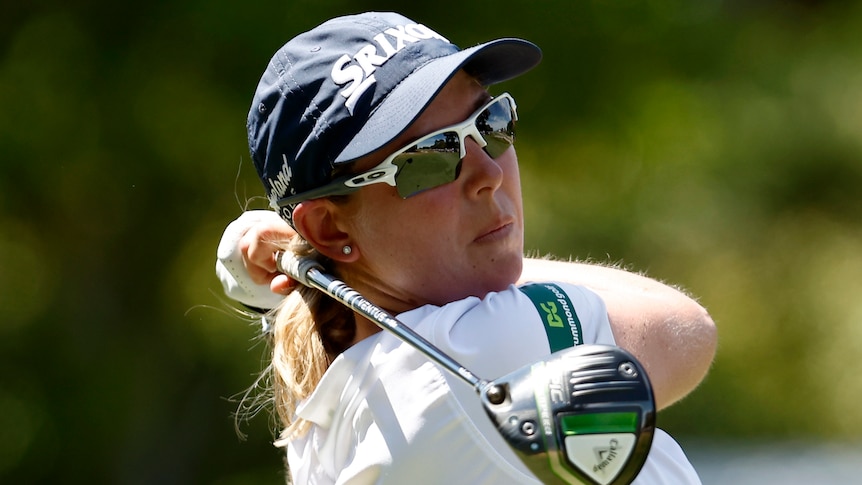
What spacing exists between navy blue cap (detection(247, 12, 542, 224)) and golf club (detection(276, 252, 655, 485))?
0.66 metres

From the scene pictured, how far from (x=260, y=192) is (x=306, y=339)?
14.6ft

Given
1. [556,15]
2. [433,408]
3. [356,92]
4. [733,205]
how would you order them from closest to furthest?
[433,408], [356,92], [556,15], [733,205]

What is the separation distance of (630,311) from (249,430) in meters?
5.98

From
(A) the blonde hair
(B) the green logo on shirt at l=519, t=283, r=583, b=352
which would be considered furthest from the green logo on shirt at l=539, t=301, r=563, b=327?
(A) the blonde hair

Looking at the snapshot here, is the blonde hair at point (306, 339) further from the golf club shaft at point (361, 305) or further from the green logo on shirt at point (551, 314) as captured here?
the green logo on shirt at point (551, 314)

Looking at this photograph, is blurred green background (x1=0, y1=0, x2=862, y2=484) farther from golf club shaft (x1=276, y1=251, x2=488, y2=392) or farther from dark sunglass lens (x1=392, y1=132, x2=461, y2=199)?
dark sunglass lens (x1=392, y1=132, x2=461, y2=199)

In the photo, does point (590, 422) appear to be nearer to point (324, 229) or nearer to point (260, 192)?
point (324, 229)

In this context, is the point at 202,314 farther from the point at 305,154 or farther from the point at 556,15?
the point at 305,154

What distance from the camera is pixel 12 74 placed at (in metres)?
7.45

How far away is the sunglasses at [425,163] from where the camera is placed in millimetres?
2318

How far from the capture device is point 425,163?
2322 mm

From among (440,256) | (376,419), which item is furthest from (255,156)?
(376,419)

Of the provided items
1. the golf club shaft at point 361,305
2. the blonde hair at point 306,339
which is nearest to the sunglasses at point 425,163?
the golf club shaft at point 361,305

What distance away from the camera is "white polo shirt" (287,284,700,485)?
2119 millimetres
